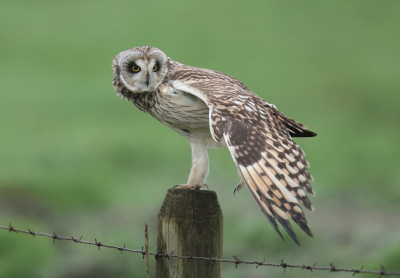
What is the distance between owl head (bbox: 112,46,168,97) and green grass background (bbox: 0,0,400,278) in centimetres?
447

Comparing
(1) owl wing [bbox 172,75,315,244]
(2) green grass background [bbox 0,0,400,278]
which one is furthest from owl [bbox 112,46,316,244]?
(2) green grass background [bbox 0,0,400,278]

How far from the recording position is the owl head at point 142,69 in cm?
479

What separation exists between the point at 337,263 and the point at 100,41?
1916 cm

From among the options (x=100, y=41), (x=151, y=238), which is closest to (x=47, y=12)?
(x=100, y=41)

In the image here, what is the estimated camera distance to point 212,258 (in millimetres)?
3379

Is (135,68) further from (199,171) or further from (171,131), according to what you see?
(171,131)

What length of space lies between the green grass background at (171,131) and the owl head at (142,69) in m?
4.47

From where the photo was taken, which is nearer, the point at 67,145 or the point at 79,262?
the point at 79,262

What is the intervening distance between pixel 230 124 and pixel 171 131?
16.5 m

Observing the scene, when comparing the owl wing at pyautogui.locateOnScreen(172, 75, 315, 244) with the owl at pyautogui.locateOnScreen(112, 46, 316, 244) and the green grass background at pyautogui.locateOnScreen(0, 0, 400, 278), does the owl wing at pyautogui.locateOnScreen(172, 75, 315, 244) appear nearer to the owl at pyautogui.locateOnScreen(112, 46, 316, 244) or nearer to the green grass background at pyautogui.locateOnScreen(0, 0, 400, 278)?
the owl at pyautogui.locateOnScreen(112, 46, 316, 244)

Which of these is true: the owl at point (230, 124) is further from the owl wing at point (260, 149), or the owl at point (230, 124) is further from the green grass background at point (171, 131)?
the green grass background at point (171, 131)

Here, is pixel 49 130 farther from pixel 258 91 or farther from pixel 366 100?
pixel 366 100

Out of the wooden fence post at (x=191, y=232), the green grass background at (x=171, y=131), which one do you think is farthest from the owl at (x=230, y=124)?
the green grass background at (x=171, y=131)

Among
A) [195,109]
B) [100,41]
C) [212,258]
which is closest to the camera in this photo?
[212,258]
